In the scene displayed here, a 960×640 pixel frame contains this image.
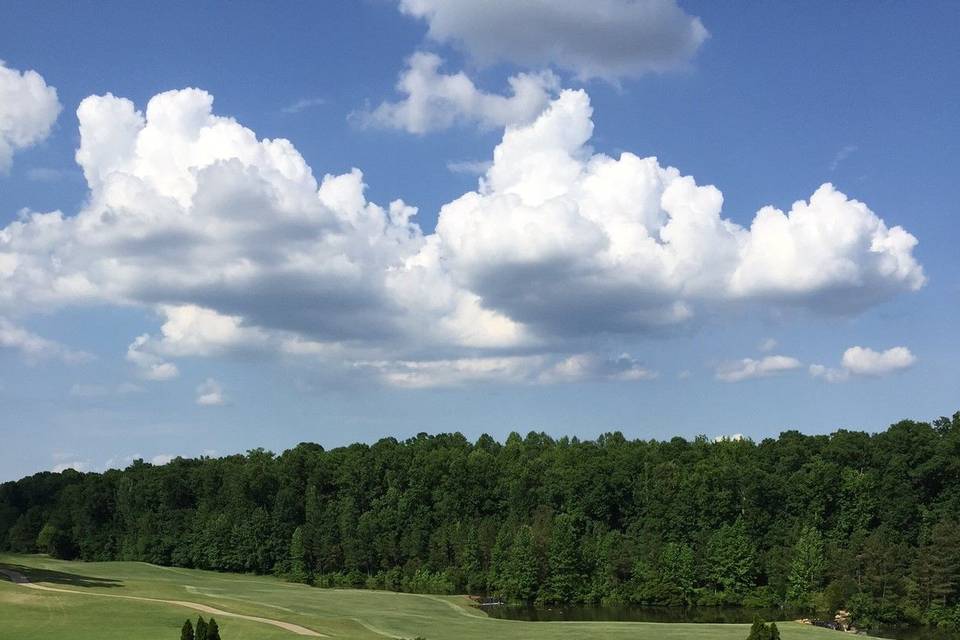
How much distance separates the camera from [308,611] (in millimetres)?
72750

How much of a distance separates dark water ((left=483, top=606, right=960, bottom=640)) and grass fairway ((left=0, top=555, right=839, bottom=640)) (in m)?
6.13

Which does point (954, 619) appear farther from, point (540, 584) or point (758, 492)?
point (540, 584)

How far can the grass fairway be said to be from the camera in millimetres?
54844

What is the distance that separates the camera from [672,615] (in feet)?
287

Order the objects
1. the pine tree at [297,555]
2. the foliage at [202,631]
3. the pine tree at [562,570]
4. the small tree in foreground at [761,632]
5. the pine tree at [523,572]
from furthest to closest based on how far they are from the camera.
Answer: the pine tree at [297,555], the pine tree at [523,572], the pine tree at [562,570], the small tree in foreground at [761,632], the foliage at [202,631]

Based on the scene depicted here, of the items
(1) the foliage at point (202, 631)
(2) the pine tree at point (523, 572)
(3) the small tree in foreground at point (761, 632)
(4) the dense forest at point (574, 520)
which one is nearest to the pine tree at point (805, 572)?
(4) the dense forest at point (574, 520)

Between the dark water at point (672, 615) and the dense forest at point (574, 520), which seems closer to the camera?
the dark water at point (672, 615)

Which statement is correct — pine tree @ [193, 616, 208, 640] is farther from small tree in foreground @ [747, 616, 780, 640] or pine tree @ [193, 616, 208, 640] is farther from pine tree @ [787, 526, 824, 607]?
pine tree @ [787, 526, 824, 607]

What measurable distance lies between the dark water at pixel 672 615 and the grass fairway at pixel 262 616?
6134 mm

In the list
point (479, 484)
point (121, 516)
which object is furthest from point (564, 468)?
point (121, 516)

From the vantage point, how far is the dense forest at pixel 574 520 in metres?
96.1

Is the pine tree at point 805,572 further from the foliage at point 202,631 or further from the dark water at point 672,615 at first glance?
the foliage at point 202,631

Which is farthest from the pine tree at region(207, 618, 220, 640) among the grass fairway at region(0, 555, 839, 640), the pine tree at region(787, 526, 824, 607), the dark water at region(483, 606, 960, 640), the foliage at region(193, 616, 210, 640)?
the pine tree at region(787, 526, 824, 607)

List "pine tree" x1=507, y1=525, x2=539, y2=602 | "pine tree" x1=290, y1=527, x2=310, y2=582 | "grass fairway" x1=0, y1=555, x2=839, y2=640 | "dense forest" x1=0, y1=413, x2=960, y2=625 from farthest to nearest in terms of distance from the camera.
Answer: "pine tree" x1=290, y1=527, x2=310, y2=582
"pine tree" x1=507, y1=525, x2=539, y2=602
"dense forest" x1=0, y1=413, x2=960, y2=625
"grass fairway" x1=0, y1=555, x2=839, y2=640
